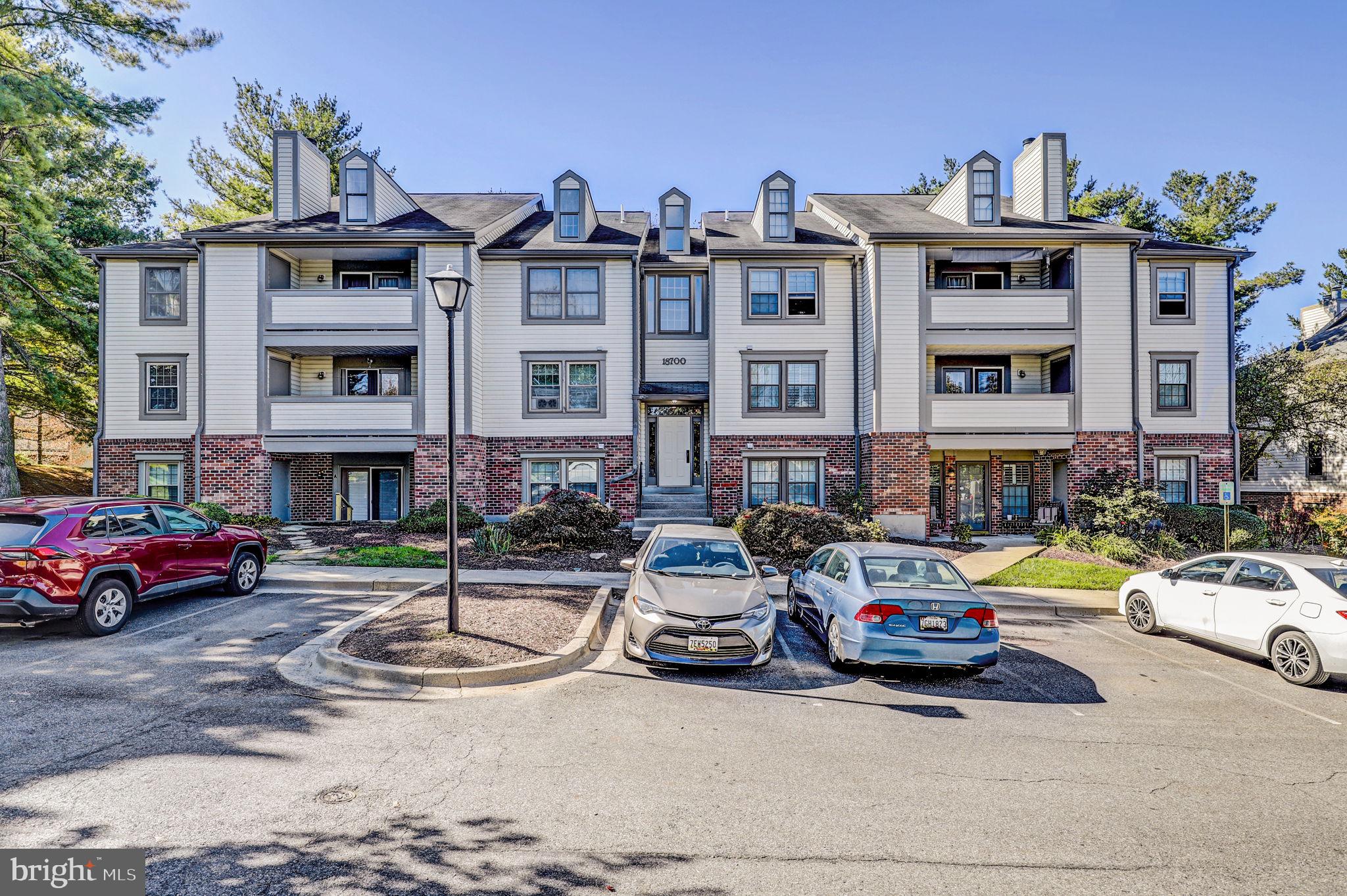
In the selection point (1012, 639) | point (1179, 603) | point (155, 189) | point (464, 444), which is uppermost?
point (155, 189)

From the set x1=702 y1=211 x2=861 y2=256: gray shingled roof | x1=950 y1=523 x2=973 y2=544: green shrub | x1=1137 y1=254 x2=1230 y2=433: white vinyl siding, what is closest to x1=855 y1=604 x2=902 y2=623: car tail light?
x1=950 y1=523 x2=973 y2=544: green shrub

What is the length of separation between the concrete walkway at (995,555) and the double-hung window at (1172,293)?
325 inches

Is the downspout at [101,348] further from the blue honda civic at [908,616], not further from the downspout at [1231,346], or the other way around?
the downspout at [1231,346]

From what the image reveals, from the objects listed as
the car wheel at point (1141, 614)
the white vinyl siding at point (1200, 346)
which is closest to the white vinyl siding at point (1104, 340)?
the white vinyl siding at point (1200, 346)

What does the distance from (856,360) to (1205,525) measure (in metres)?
10.1

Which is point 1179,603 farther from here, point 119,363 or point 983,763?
point 119,363

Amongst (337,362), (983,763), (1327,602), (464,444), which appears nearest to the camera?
(983,763)

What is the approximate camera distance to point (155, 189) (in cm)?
2902

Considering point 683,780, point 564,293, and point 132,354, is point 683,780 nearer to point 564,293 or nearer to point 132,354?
point 564,293

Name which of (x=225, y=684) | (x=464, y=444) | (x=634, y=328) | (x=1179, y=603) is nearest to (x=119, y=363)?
(x=464, y=444)

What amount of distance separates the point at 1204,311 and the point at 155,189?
4205 centimetres

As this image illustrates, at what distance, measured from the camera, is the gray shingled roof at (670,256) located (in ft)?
66.3

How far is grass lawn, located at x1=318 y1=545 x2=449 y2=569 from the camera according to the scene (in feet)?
44.0

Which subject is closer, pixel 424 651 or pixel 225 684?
pixel 225 684
